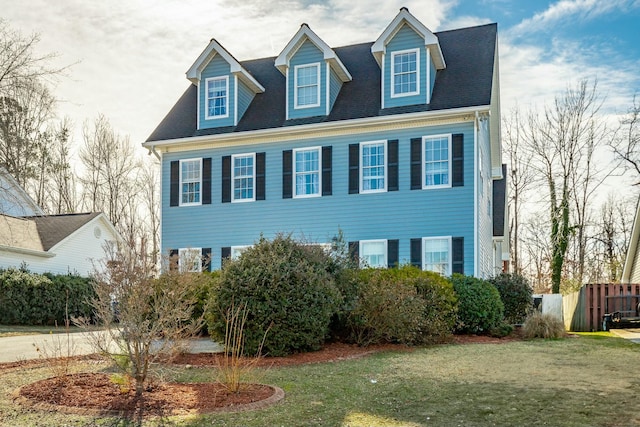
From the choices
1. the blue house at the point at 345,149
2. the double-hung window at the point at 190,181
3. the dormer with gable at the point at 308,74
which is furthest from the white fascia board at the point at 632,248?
the double-hung window at the point at 190,181

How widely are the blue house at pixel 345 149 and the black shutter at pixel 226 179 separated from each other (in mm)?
39

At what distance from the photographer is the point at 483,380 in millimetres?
7793

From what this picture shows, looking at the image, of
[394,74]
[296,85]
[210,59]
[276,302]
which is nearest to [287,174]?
[296,85]

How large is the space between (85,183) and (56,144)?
2.87 meters

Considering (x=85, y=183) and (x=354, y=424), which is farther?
(x=85, y=183)

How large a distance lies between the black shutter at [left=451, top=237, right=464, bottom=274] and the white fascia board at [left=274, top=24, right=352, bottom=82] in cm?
675

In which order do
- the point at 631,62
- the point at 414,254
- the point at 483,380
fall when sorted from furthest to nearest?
1. the point at 631,62
2. the point at 414,254
3. the point at 483,380

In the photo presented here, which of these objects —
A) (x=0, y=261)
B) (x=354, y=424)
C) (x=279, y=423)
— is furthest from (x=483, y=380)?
(x=0, y=261)

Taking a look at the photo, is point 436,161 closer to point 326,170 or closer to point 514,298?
point 326,170

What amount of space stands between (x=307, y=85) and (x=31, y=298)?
11363 millimetres

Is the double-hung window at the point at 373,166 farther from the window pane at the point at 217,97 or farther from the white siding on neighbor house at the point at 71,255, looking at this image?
the white siding on neighbor house at the point at 71,255

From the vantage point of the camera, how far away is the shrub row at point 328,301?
413 inches

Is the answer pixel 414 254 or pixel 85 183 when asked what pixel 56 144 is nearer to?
pixel 85 183

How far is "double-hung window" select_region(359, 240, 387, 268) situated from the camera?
60.7ft
